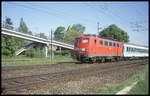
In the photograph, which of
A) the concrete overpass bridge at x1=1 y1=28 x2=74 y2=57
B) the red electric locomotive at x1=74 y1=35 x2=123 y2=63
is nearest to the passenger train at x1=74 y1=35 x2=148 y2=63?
the red electric locomotive at x1=74 y1=35 x2=123 y2=63

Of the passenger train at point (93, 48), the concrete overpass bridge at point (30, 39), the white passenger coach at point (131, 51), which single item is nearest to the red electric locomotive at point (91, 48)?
the passenger train at point (93, 48)

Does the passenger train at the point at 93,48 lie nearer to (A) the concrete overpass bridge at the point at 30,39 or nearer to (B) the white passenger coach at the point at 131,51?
(B) the white passenger coach at the point at 131,51

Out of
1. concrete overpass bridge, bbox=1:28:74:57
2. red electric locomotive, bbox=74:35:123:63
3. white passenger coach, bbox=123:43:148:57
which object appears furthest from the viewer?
concrete overpass bridge, bbox=1:28:74:57

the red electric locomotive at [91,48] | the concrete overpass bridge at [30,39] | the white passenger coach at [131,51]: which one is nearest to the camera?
the red electric locomotive at [91,48]

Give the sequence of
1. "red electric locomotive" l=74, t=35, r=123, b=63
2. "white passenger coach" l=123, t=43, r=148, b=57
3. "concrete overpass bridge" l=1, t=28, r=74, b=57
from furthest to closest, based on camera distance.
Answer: "concrete overpass bridge" l=1, t=28, r=74, b=57, "white passenger coach" l=123, t=43, r=148, b=57, "red electric locomotive" l=74, t=35, r=123, b=63

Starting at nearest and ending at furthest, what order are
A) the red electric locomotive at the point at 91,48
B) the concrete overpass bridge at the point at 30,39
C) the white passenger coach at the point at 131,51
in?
the red electric locomotive at the point at 91,48, the white passenger coach at the point at 131,51, the concrete overpass bridge at the point at 30,39

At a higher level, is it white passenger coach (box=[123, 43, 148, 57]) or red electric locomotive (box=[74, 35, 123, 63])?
red electric locomotive (box=[74, 35, 123, 63])

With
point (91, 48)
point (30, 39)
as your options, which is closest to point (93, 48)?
point (91, 48)

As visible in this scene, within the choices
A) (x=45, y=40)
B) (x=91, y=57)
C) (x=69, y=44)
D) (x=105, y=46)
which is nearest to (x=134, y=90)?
(x=91, y=57)

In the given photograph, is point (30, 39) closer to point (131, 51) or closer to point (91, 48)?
point (131, 51)

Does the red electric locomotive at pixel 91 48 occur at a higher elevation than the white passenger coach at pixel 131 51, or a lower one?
higher

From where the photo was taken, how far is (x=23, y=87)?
7312mm

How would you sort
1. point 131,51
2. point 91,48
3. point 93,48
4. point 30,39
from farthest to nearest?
1. point 30,39
2. point 131,51
3. point 93,48
4. point 91,48

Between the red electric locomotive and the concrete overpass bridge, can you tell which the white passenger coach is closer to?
the red electric locomotive
